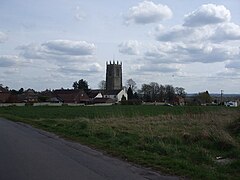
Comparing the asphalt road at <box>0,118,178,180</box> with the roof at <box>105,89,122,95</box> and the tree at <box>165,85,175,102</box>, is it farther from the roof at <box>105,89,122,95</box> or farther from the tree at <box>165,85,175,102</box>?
the roof at <box>105,89,122,95</box>

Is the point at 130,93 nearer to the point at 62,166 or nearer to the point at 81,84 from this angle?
the point at 81,84

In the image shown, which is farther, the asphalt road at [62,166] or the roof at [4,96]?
the roof at [4,96]

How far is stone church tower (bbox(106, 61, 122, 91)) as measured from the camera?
17635 cm

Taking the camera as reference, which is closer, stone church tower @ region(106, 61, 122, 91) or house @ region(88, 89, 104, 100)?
house @ region(88, 89, 104, 100)

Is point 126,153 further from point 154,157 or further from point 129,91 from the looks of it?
point 129,91

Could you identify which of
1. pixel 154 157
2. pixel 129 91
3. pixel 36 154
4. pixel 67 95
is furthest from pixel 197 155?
pixel 129 91

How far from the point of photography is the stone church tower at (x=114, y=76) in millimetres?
176350

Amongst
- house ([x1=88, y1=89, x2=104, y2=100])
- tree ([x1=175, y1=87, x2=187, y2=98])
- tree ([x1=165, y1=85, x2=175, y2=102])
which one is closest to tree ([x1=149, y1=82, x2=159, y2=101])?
tree ([x1=165, y1=85, x2=175, y2=102])

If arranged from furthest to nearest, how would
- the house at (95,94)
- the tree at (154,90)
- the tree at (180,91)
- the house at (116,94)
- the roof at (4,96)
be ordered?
the tree at (180,91) < the house at (116,94) < the tree at (154,90) < the house at (95,94) < the roof at (4,96)

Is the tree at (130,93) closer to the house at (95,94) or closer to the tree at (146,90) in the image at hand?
the tree at (146,90)

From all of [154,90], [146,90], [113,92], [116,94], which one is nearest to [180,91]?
[154,90]


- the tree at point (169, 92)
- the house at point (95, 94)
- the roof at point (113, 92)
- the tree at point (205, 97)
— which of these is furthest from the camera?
the roof at point (113, 92)

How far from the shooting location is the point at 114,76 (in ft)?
587

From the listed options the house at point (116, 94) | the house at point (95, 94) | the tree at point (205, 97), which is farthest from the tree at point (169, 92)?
the house at point (95, 94)
